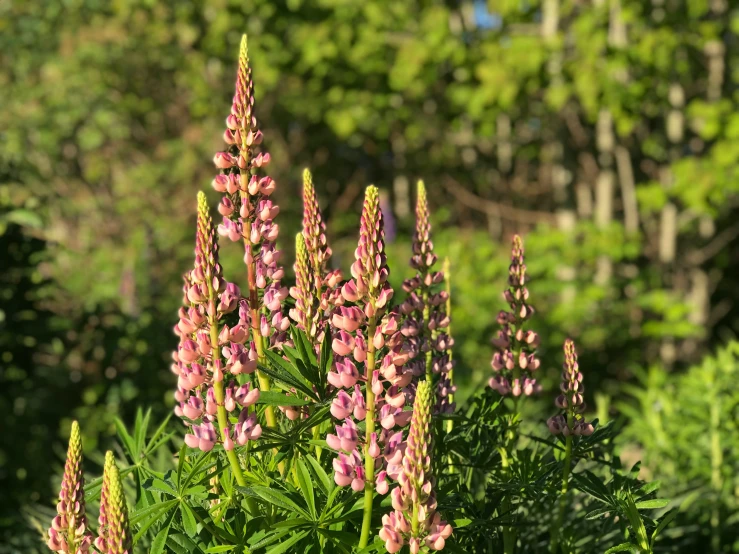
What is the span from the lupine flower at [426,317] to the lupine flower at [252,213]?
32cm

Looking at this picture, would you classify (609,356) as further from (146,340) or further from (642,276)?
(146,340)

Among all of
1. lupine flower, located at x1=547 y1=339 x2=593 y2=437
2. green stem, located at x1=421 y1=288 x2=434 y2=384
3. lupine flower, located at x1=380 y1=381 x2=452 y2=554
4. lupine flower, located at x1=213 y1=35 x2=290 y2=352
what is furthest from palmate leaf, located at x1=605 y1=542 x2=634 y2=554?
lupine flower, located at x1=213 y1=35 x2=290 y2=352

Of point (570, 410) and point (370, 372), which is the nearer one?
point (370, 372)

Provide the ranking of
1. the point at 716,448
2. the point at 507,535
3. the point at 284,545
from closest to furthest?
the point at 284,545, the point at 507,535, the point at 716,448

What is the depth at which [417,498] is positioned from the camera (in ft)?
4.00

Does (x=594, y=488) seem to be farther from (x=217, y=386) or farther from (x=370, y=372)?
A: (x=217, y=386)

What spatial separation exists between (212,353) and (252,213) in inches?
12.7

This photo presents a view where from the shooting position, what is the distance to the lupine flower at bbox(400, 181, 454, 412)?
5.67 feet

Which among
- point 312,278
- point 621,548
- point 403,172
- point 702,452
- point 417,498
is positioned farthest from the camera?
point 403,172

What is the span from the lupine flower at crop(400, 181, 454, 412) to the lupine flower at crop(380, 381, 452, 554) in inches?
18.6

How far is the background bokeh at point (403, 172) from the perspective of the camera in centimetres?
402

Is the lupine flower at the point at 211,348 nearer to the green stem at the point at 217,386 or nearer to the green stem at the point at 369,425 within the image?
the green stem at the point at 217,386

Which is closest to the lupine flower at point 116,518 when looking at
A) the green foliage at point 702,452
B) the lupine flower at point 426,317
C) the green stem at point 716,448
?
the lupine flower at point 426,317

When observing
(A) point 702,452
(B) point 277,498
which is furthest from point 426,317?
(A) point 702,452
